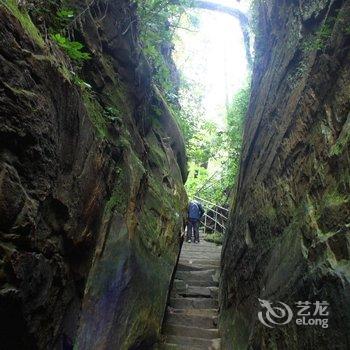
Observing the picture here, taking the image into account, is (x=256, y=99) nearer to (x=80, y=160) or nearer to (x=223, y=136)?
(x=80, y=160)

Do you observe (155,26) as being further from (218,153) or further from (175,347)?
(218,153)

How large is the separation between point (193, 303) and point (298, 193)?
17.8ft

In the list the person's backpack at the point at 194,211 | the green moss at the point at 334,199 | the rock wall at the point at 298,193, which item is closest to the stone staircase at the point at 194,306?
the rock wall at the point at 298,193

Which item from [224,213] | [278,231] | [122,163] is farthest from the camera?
[224,213]

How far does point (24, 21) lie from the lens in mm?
3703

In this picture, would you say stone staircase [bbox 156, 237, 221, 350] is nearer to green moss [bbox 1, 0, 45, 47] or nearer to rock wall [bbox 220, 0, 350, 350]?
rock wall [bbox 220, 0, 350, 350]

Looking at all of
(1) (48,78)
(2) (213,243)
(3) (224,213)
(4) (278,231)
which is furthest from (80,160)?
(3) (224,213)

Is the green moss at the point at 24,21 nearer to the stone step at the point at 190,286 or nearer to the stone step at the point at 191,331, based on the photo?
the stone step at the point at 191,331

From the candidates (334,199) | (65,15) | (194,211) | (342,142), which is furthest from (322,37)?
(194,211)

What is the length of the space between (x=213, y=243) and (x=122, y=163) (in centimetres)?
958

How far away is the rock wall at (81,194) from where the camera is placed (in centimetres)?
333

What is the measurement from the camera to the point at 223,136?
1798cm

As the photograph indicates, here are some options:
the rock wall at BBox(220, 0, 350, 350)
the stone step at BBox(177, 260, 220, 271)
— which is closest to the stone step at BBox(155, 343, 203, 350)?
the rock wall at BBox(220, 0, 350, 350)

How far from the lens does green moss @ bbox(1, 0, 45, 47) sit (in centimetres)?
350
